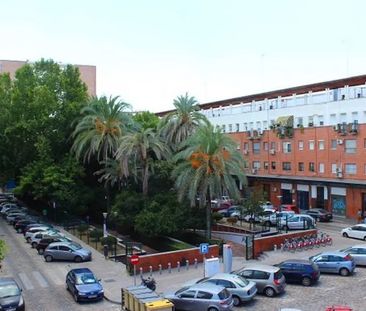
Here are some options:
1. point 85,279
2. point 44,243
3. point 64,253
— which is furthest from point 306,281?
point 44,243

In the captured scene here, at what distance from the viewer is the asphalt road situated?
26.5 meters

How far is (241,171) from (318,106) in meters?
27.9

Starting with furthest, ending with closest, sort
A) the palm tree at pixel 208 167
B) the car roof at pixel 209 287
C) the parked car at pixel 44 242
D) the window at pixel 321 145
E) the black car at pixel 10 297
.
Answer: the window at pixel 321 145 < the parked car at pixel 44 242 < the palm tree at pixel 208 167 < the black car at pixel 10 297 < the car roof at pixel 209 287

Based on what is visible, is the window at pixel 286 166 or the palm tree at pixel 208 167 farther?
the window at pixel 286 166

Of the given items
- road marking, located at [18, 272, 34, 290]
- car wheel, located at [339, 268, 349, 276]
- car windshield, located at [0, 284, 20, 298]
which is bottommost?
road marking, located at [18, 272, 34, 290]

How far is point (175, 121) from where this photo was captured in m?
48.1

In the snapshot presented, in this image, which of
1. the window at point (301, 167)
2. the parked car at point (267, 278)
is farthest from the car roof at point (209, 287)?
the window at point (301, 167)

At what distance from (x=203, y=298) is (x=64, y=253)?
16465mm

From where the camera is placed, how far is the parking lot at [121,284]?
Result: 2580 centimetres

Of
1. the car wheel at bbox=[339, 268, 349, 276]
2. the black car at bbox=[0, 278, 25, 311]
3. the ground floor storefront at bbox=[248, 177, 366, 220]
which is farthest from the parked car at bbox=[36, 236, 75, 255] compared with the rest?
the ground floor storefront at bbox=[248, 177, 366, 220]

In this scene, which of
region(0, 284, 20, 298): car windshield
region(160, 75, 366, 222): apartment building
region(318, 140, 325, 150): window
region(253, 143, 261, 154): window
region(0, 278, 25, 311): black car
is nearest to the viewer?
region(0, 278, 25, 311): black car

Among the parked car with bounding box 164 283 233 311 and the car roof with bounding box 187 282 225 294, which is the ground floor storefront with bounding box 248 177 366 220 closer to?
the car roof with bounding box 187 282 225 294

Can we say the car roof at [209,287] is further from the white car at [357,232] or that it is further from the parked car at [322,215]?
the parked car at [322,215]

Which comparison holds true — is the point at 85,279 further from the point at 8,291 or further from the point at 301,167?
the point at 301,167
